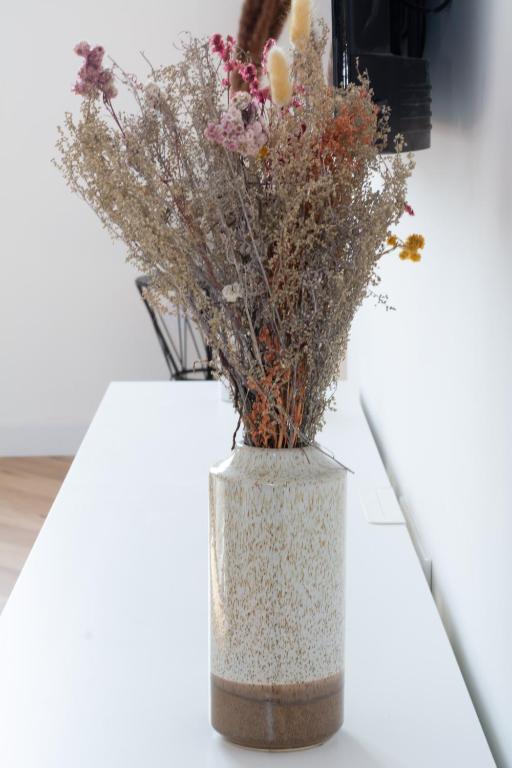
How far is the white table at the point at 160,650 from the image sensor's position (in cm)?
85

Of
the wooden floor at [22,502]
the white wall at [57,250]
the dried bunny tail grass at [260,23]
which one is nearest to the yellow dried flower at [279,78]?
the dried bunny tail grass at [260,23]

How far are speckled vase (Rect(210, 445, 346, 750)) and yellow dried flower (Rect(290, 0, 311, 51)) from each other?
31cm

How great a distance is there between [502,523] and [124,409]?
1.45 metres

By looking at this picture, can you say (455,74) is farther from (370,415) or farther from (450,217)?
(370,415)

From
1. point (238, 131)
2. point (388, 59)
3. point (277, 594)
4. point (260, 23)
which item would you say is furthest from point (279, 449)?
point (260, 23)

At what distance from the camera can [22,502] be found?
3.89 metres

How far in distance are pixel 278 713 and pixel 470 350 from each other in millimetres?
396

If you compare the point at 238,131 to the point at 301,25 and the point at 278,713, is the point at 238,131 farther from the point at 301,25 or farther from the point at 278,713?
the point at 278,713

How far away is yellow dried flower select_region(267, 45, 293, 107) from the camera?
2.46 feet

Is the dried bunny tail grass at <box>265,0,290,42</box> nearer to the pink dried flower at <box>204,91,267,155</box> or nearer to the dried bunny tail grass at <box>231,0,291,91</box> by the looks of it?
the dried bunny tail grass at <box>231,0,291,91</box>

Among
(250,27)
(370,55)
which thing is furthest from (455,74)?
(250,27)

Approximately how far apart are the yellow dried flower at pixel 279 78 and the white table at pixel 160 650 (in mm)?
504

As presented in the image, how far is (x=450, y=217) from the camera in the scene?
116 cm

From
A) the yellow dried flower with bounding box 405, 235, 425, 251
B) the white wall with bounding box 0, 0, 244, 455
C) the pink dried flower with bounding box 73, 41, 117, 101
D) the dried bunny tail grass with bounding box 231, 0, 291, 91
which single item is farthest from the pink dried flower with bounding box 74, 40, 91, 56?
the white wall with bounding box 0, 0, 244, 455
